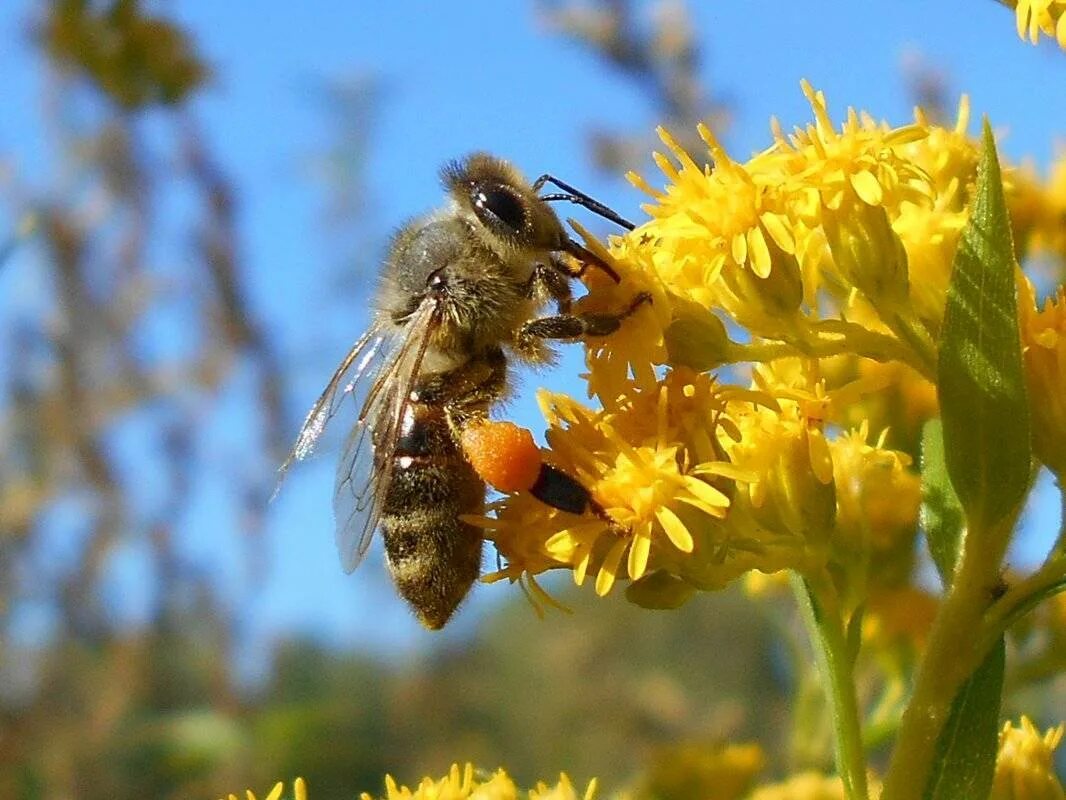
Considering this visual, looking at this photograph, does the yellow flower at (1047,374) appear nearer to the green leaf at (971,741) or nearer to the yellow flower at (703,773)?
the green leaf at (971,741)

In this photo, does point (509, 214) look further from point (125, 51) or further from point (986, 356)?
point (125, 51)

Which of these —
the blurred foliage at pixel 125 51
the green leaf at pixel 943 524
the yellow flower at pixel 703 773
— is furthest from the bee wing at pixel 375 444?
the blurred foliage at pixel 125 51

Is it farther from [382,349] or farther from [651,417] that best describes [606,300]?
[382,349]

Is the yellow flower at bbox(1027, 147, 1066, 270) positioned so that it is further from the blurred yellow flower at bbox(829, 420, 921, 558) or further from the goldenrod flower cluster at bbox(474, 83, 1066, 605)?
the goldenrod flower cluster at bbox(474, 83, 1066, 605)

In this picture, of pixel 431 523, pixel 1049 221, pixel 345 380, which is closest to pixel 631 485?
pixel 431 523

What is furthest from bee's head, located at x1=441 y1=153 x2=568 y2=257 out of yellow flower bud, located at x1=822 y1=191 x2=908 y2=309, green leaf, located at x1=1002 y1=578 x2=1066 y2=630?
green leaf, located at x1=1002 y1=578 x2=1066 y2=630

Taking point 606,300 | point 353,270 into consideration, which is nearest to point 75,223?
point 353,270

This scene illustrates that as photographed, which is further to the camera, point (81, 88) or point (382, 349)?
point (81, 88)
